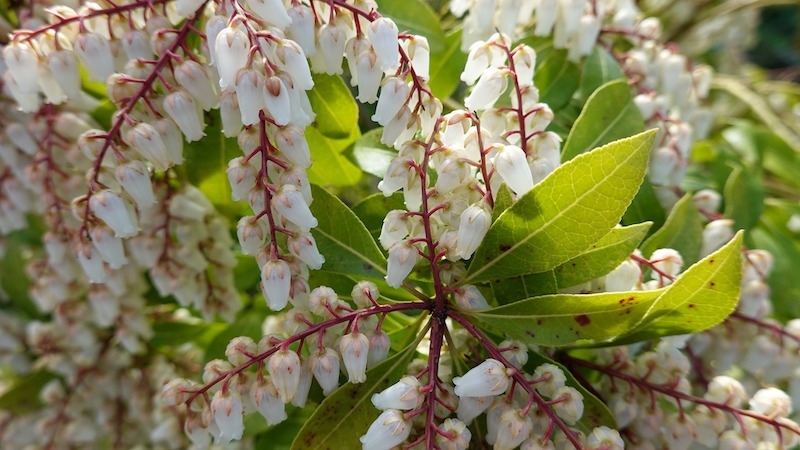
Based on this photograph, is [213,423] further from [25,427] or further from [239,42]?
[25,427]

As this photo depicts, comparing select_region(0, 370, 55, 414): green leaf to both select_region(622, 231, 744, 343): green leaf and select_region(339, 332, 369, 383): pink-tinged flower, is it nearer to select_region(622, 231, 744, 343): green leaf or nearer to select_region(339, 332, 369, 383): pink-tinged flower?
select_region(339, 332, 369, 383): pink-tinged flower

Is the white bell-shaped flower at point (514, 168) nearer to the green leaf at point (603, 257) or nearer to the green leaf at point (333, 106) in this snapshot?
the green leaf at point (603, 257)

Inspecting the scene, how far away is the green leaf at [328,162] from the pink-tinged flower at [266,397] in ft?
1.35

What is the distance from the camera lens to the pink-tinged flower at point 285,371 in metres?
0.87

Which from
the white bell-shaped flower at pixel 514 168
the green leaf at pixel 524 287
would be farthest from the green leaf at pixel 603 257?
the white bell-shaped flower at pixel 514 168

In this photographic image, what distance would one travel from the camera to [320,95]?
1.16 metres

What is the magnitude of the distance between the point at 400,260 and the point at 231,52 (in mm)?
334

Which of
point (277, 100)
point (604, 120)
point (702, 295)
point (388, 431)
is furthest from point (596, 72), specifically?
point (388, 431)

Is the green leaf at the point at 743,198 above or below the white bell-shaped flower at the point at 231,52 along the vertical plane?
below

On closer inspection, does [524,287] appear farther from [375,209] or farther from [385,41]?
[385,41]

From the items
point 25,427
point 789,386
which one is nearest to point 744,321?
point 789,386

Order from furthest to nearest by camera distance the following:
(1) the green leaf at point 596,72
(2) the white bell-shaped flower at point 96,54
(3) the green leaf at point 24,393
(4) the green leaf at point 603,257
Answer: (3) the green leaf at point 24,393, (1) the green leaf at point 596,72, (2) the white bell-shaped flower at point 96,54, (4) the green leaf at point 603,257

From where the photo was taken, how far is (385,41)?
96 centimetres

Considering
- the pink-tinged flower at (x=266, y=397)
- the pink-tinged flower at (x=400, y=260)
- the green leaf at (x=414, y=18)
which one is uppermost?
the green leaf at (x=414, y=18)
